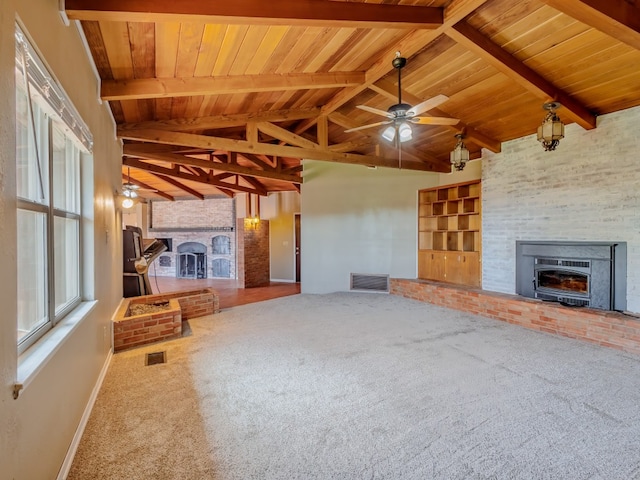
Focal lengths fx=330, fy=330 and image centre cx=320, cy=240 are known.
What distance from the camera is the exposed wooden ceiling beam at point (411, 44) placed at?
2663 mm

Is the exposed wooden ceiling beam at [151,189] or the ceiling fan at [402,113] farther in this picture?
the exposed wooden ceiling beam at [151,189]

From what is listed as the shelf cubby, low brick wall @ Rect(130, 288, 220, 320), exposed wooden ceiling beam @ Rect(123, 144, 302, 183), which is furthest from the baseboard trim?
the shelf cubby

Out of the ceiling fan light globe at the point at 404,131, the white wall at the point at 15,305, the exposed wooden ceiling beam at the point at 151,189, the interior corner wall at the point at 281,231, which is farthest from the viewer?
the interior corner wall at the point at 281,231

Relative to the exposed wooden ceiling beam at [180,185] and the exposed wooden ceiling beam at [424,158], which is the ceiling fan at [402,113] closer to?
the exposed wooden ceiling beam at [424,158]

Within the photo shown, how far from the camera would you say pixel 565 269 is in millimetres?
4562

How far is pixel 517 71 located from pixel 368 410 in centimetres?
359

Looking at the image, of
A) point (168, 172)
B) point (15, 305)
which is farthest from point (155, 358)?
point (168, 172)

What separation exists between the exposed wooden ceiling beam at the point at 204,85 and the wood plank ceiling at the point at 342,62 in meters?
0.01

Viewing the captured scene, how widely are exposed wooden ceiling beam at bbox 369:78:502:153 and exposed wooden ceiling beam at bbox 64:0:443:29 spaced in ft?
4.65

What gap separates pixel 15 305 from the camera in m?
1.27

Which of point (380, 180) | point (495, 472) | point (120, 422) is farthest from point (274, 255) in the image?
point (495, 472)

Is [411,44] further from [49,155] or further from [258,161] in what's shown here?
[258,161]

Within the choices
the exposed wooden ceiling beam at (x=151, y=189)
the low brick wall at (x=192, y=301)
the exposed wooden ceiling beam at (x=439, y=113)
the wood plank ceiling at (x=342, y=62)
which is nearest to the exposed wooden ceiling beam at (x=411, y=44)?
the wood plank ceiling at (x=342, y=62)

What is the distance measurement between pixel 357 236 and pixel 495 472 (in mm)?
5634
